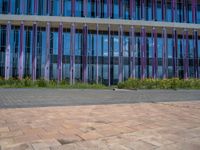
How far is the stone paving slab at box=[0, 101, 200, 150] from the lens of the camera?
15.3 feet

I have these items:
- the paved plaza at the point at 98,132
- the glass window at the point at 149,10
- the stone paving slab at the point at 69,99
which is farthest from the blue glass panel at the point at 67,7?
the paved plaza at the point at 98,132

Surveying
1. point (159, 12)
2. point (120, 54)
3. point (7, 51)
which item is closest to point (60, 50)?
point (7, 51)

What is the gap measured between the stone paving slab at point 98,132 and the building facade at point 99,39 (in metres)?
23.6

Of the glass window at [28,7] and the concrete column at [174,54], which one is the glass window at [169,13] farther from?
the glass window at [28,7]

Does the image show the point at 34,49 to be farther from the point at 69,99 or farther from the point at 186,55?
the point at 186,55

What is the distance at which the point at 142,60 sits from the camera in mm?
32031

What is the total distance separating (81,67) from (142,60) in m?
7.83

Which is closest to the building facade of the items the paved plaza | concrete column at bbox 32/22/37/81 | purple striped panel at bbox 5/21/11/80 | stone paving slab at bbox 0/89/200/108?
purple striped panel at bbox 5/21/11/80

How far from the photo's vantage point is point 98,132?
5695mm

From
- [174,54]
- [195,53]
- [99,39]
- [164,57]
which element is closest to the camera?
[99,39]

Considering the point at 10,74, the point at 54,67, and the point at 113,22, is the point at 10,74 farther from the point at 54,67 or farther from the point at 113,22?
the point at 113,22

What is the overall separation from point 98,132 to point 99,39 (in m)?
27.5

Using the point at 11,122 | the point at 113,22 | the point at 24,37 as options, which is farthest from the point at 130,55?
the point at 11,122

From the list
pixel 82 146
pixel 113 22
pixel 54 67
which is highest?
pixel 113 22
